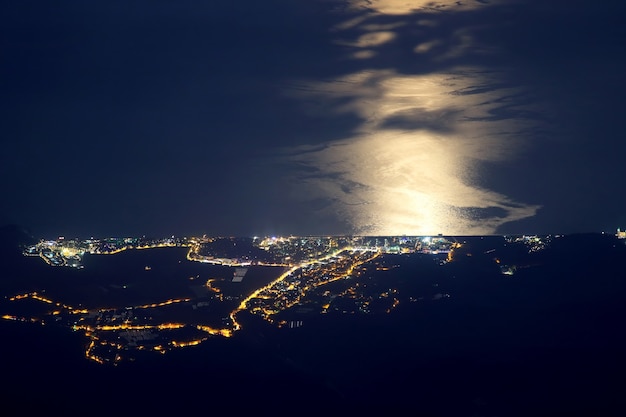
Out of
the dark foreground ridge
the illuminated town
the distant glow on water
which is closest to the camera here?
the dark foreground ridge

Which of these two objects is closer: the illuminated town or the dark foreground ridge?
the dark foreground ridge

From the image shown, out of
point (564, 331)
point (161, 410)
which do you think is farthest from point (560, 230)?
point (161, 410)

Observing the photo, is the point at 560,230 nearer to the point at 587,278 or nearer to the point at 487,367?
the point at 587,278

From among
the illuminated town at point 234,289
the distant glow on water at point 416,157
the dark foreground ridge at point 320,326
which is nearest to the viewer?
the dark foreground ridge at point 320,326

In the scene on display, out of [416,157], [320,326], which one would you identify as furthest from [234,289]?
[416,157]

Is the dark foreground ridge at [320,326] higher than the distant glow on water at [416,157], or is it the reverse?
the distant glow on water at [416,157]

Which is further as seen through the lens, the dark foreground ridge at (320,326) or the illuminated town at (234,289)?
the illuminated town at (234,289)

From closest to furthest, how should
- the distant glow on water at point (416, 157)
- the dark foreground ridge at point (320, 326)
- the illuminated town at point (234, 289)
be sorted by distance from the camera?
the dark foreground ridge at point (320, 326) < the illuminated town at point (234, 289) < the distant glow on water at point (416, 157)
